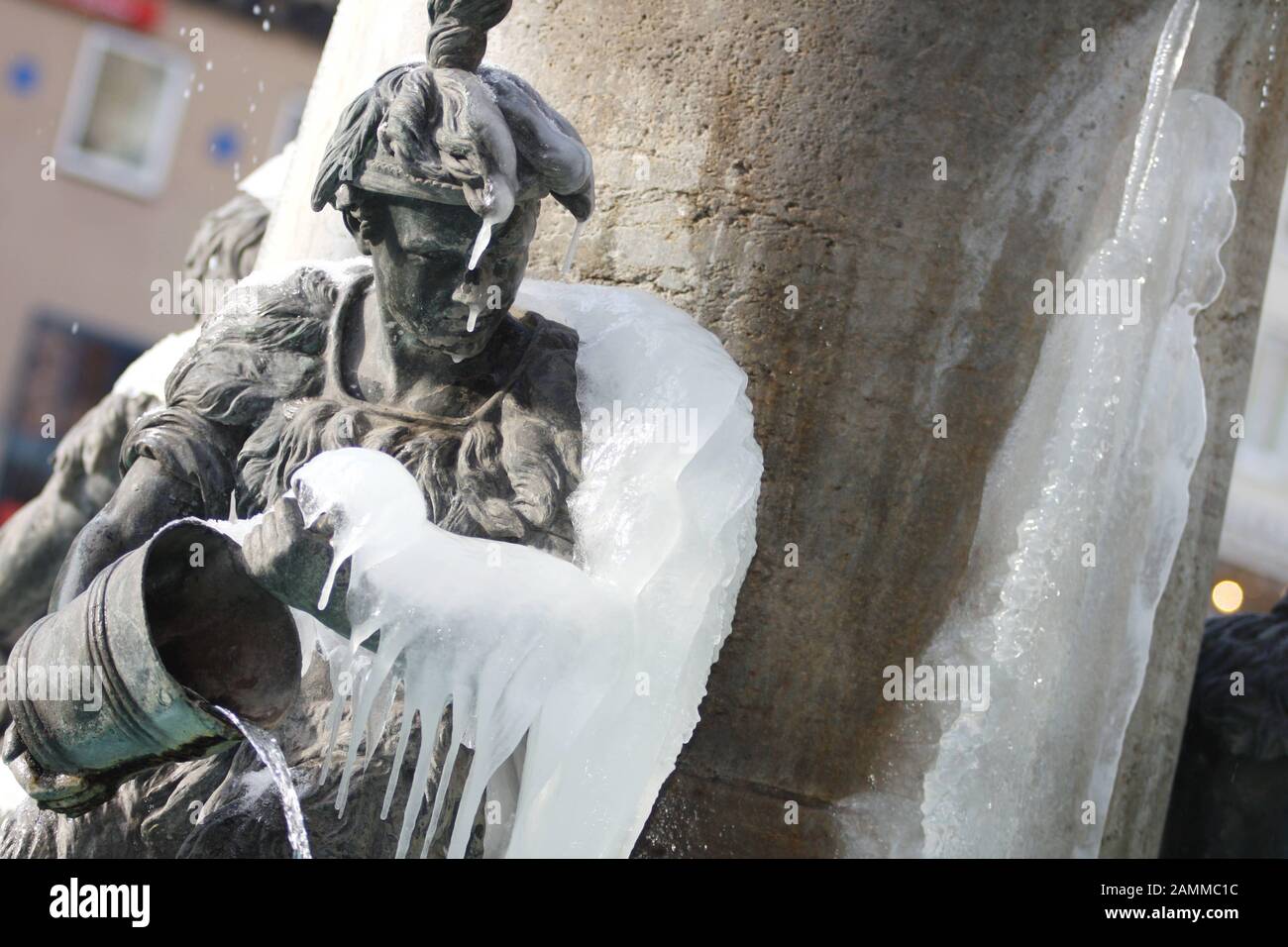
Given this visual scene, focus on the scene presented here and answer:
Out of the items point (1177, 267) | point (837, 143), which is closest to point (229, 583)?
point (837, 143)

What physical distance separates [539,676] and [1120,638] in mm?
1444

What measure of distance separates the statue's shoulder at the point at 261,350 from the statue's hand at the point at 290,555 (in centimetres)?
52

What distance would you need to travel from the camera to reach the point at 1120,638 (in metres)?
3.79

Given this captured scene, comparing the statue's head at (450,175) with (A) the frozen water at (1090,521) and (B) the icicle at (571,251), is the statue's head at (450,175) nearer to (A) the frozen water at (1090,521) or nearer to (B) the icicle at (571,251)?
(B) the icicle at (571,251)

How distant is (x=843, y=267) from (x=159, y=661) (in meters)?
1.57

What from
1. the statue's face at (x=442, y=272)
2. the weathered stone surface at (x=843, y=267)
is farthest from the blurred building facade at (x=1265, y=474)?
the statue's face at (x=442, y=272)

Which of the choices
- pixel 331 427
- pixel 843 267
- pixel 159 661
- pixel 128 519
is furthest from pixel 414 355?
pixel 843 267

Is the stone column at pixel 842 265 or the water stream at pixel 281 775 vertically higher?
the stone column at pixel 842 265

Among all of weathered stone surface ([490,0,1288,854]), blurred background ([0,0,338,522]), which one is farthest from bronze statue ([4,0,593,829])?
blurred background ([0,0,338,522])

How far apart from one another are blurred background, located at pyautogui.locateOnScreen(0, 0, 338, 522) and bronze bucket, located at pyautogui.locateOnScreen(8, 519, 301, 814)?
1514cm

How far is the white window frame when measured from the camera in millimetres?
18891

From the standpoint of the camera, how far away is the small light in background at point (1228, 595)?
53.8 ft

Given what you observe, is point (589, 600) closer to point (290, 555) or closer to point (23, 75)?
point (290, 555)

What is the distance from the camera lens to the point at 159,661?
8.98 feet
